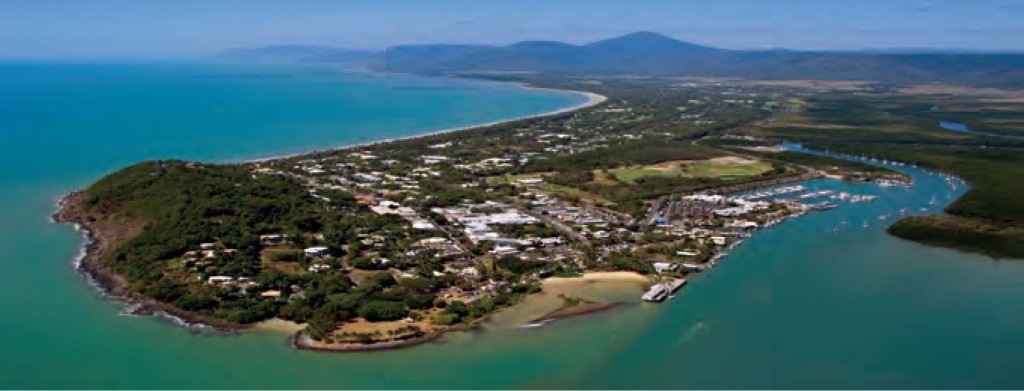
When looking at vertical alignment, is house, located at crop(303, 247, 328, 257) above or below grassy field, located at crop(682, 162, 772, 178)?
above

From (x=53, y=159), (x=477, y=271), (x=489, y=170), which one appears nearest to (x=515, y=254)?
(x=477, y=271)

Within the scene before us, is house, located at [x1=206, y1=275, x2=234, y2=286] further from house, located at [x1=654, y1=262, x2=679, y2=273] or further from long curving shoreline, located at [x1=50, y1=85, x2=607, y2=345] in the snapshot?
house, located at [x1=654, y1=262, x2=679, y2=273]

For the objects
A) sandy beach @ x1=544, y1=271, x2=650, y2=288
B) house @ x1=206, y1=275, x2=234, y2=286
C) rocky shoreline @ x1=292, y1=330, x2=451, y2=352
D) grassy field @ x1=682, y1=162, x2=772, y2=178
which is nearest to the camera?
rocky shoreline @ x1=292, y1=330, x2=451, y2=352

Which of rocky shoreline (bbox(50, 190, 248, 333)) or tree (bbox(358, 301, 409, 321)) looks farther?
tree (bbox(358, 301, 409, 321))

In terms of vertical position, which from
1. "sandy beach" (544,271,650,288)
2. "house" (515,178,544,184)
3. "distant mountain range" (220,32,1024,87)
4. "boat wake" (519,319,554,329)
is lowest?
"boat wake" (519,319,554,329)

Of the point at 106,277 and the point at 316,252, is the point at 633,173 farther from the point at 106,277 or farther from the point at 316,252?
the point at 106,277

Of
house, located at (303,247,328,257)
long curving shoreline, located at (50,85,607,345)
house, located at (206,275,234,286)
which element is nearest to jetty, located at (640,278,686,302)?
long curving shoreline, located at (50,85,607,345)

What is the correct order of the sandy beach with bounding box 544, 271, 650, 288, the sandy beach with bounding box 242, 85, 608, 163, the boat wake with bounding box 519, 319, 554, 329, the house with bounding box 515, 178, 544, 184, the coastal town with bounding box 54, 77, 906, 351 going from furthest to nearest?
the sandy beach with bounding box 242, 85, 608, 163 → the house with bounding box 515, 178, 544, 184 → the sandy beach with bounding box 544, 271, 650, 288 → the coastal town with bounding box 54, 77, 906, 351 → the boat wake with bounding box 519, 319, 554, 329
